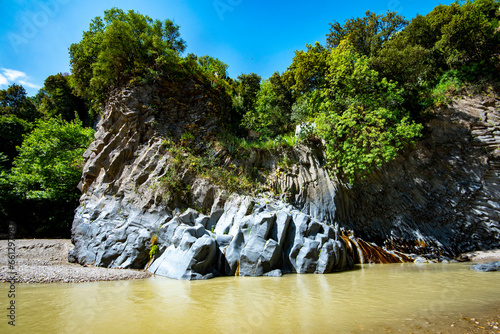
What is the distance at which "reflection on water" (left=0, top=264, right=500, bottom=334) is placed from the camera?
355 cm

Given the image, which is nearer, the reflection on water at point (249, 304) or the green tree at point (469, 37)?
the reflection on water at point (249, 304)

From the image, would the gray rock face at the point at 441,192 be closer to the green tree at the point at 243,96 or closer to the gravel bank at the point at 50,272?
the green tree at the point at 243,96

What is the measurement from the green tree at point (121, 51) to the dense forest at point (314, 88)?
60mm

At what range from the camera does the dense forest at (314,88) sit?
1259 centimetres

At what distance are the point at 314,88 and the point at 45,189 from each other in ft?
68.9

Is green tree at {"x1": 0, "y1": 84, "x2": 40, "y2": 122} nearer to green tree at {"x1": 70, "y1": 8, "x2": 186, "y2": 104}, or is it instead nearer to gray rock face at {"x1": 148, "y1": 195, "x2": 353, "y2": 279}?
green tree at {"x1": 70, "y1": 8, "x2": 186, "y2": 104}

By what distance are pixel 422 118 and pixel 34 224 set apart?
27672mm

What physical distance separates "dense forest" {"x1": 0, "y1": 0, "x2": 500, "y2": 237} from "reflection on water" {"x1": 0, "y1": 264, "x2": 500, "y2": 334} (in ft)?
22.2

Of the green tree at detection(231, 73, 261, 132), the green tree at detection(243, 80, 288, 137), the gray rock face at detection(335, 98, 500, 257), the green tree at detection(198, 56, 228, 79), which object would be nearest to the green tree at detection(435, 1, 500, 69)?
the gray rock face at detection(335, 98, 500, 257)

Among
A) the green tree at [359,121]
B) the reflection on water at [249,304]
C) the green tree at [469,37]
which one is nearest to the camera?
the reflection on water at [249,304]

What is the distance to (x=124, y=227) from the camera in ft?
35.4

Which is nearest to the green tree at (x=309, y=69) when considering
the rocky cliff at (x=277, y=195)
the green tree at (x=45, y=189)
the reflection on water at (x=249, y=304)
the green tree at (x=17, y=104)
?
the rocky cliff at (x=277, y=195)

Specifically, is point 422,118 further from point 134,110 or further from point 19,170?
point 19,170

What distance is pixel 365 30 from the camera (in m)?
20.8
